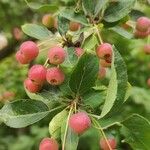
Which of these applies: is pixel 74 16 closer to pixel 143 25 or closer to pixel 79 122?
pixel 143 25

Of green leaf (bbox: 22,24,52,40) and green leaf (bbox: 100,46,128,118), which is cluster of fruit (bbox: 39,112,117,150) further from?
green leaf (bbox: 22,24,52,40)

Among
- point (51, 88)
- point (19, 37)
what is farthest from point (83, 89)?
point (19, 37)

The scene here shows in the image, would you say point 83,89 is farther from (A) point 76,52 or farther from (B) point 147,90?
(B) point 147,90

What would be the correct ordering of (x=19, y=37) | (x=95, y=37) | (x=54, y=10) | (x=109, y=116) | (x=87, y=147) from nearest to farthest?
(x=109, y=116), (x=95, y=37), (x=54, y=10), (x=19, y=37), (x=87, y=147)

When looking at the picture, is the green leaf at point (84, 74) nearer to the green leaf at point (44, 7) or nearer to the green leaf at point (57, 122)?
the green leaf at point (57, 122)

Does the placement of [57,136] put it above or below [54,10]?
below

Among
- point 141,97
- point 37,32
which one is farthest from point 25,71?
point 37,32

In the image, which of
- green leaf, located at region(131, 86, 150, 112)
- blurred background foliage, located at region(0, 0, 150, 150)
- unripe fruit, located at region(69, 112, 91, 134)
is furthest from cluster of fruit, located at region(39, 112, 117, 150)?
green leaf, located at region(131, 86, 150, 112)
